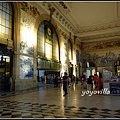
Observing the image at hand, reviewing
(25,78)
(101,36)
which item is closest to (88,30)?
(101,36)

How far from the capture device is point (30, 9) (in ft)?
46.0

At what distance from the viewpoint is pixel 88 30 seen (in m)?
27.0

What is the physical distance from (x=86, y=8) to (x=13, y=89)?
1474cm

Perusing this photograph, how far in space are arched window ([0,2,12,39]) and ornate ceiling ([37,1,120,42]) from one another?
4.31 meters

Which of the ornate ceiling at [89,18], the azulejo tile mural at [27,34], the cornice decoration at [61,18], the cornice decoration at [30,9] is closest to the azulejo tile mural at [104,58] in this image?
the ornate ceiling at [89,18]

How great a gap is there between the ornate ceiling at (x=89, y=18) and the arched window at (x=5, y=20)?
4307 mm

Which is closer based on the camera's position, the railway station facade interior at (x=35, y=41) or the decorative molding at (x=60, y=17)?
the railway station facade interior at (x=35, y=41)

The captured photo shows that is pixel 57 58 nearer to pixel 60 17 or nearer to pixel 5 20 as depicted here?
pixel 60 17

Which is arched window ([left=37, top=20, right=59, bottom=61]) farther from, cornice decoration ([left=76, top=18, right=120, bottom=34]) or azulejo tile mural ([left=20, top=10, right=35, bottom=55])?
cornice decoration ([left=76, top=18, right=120, bottom=34])

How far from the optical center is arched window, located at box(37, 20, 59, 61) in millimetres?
16062

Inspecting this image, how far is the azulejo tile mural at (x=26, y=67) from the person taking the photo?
12317 mm

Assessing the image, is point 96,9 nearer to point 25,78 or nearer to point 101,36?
point 101,36

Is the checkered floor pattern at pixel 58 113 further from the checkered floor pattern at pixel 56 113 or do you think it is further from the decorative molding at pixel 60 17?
the decorative molding at pixel 60 17

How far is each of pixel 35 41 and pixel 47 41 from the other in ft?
10.5
